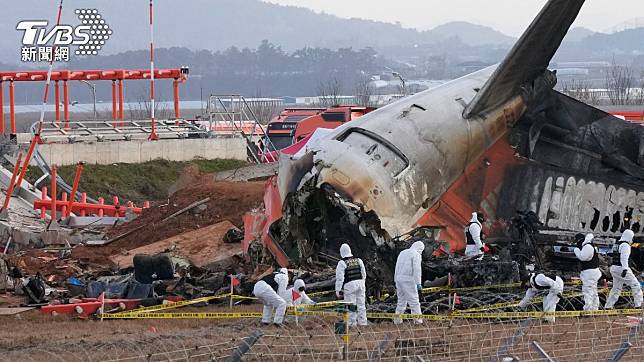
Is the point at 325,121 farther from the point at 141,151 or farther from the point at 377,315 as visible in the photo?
the point at 377,315

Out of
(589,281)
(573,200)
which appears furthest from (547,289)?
(573,200)

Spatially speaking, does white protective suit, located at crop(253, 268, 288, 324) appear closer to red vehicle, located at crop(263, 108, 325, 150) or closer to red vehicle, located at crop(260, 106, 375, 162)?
red vehicle, located at crop(260, 106, 375, 162)

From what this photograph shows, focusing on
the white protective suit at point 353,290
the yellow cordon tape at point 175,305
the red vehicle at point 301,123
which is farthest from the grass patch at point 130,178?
the white protective suit at point 353,290

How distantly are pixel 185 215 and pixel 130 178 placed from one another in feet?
51.5

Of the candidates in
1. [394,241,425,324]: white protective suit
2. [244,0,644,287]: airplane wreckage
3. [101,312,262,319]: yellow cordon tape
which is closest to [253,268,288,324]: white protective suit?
[101,312,262,319]: yellow cordon tape

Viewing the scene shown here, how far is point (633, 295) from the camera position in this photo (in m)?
22.9

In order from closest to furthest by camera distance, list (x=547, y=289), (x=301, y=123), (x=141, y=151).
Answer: (x=547, y=289)
(x=141, y=151)
(x=301, y=123)

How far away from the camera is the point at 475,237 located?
82.0 feet

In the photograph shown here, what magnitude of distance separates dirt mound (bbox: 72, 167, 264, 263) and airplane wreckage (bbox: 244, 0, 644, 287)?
6.24 meters

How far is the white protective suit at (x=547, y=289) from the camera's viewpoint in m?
21.2

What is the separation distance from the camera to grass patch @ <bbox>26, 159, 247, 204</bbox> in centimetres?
4656

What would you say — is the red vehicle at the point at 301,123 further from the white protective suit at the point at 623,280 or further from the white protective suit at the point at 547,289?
the white protective suit at the point at 547,289

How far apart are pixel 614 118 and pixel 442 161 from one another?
5.01 m

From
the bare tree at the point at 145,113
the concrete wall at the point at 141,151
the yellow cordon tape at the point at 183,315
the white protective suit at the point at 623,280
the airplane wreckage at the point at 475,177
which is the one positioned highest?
the airplane wreckage at the point at 475,177
